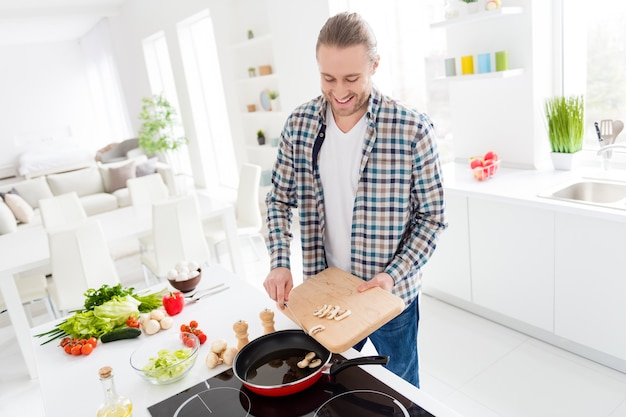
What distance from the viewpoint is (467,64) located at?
289 cm

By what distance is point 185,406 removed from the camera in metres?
1.11

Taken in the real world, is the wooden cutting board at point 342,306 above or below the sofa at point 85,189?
above

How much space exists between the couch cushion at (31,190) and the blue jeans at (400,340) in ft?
18.3

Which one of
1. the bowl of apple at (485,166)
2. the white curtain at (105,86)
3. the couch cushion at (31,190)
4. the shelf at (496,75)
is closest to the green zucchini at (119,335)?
the bowl of apple at (485,166)

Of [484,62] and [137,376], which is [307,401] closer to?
[137,376]

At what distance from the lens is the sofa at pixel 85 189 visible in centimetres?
546

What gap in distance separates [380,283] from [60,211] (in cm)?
340

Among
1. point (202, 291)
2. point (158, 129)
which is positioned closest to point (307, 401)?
point (202, 291)

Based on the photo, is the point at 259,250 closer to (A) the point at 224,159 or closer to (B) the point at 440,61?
(B) the point at 440,61

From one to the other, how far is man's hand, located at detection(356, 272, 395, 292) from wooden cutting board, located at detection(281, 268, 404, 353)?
1 centimetres

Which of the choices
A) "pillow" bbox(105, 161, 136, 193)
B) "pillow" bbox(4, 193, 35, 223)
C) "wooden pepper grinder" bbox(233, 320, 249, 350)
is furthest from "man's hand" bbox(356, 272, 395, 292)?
"pillow" bbox(105, 161, 136, 193)

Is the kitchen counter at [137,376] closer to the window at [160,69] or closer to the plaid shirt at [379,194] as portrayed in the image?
the plaid shirt at [379,194]

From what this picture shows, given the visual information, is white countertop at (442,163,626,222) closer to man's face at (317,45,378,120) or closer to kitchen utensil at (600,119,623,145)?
kitchen utensil at (600,119,623,145)

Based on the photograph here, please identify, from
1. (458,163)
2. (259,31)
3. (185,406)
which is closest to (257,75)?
(259,31)
